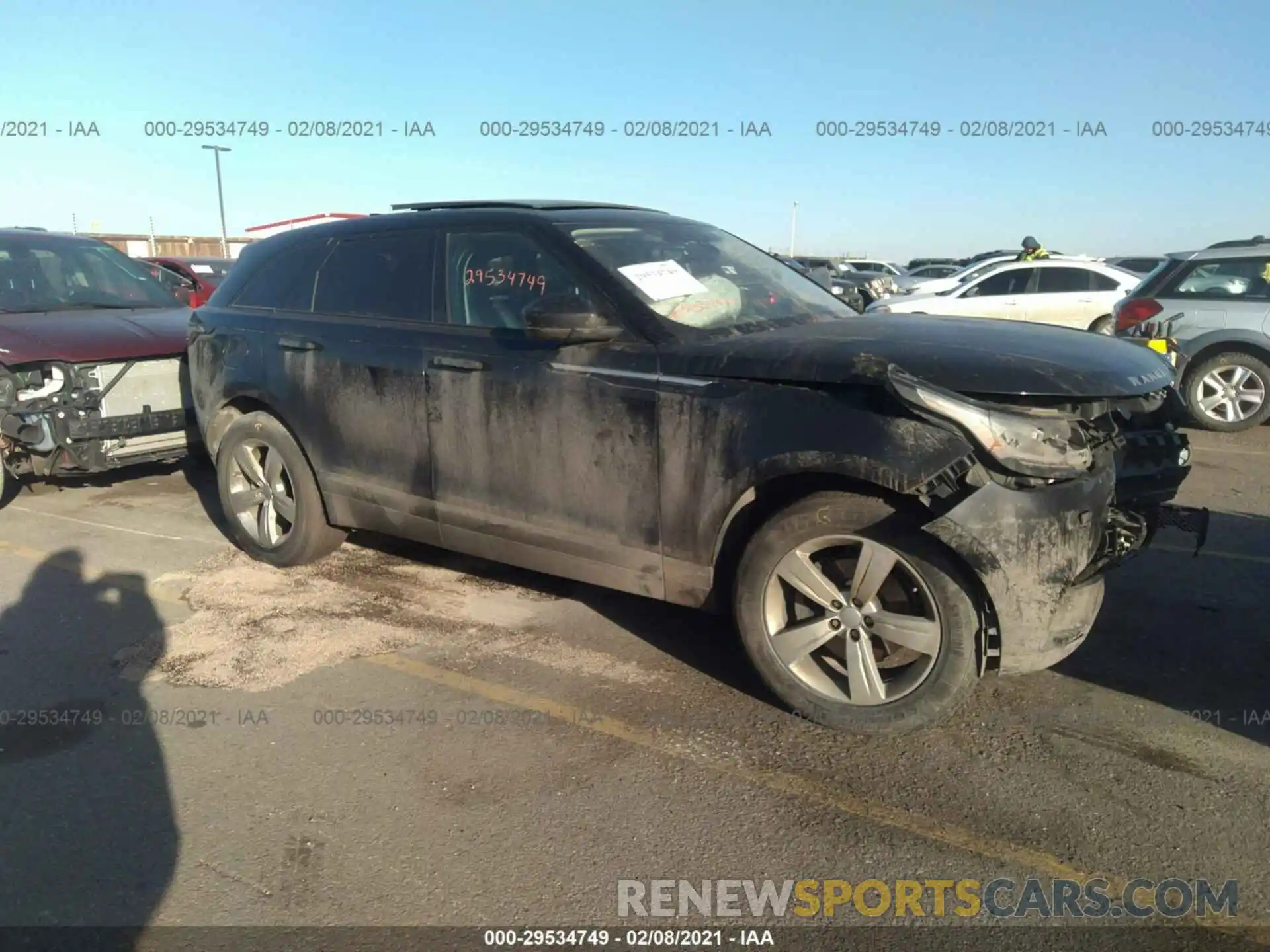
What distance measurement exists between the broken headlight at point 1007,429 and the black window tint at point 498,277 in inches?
59.6

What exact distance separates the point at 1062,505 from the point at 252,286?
14.3ft

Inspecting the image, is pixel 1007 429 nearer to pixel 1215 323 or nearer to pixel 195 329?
pixel 195 329

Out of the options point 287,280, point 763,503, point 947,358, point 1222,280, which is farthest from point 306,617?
point 1222,280

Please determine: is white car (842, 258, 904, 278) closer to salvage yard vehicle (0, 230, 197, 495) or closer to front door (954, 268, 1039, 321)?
front door (954, 268, 1039, 321)

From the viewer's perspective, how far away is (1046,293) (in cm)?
1378

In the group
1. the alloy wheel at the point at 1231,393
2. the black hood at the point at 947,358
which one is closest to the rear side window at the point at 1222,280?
the alloy wheel at the point at 1231,393

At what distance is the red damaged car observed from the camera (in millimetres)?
8836

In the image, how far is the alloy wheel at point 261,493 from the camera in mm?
5285

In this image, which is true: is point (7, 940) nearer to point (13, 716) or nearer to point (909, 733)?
point (13, 716)

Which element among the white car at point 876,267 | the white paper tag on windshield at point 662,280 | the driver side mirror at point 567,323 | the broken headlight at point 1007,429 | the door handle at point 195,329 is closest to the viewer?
the broken headlight at point 1007,429

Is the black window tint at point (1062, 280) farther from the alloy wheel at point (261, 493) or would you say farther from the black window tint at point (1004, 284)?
the alloy wheel at point (261, 493)

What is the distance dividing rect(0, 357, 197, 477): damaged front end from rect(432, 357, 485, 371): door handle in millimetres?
3234

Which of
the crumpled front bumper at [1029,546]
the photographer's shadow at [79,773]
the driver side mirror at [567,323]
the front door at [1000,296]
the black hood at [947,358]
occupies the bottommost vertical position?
the photographer's shadow at [79,773]

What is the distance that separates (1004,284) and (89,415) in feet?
39.5
